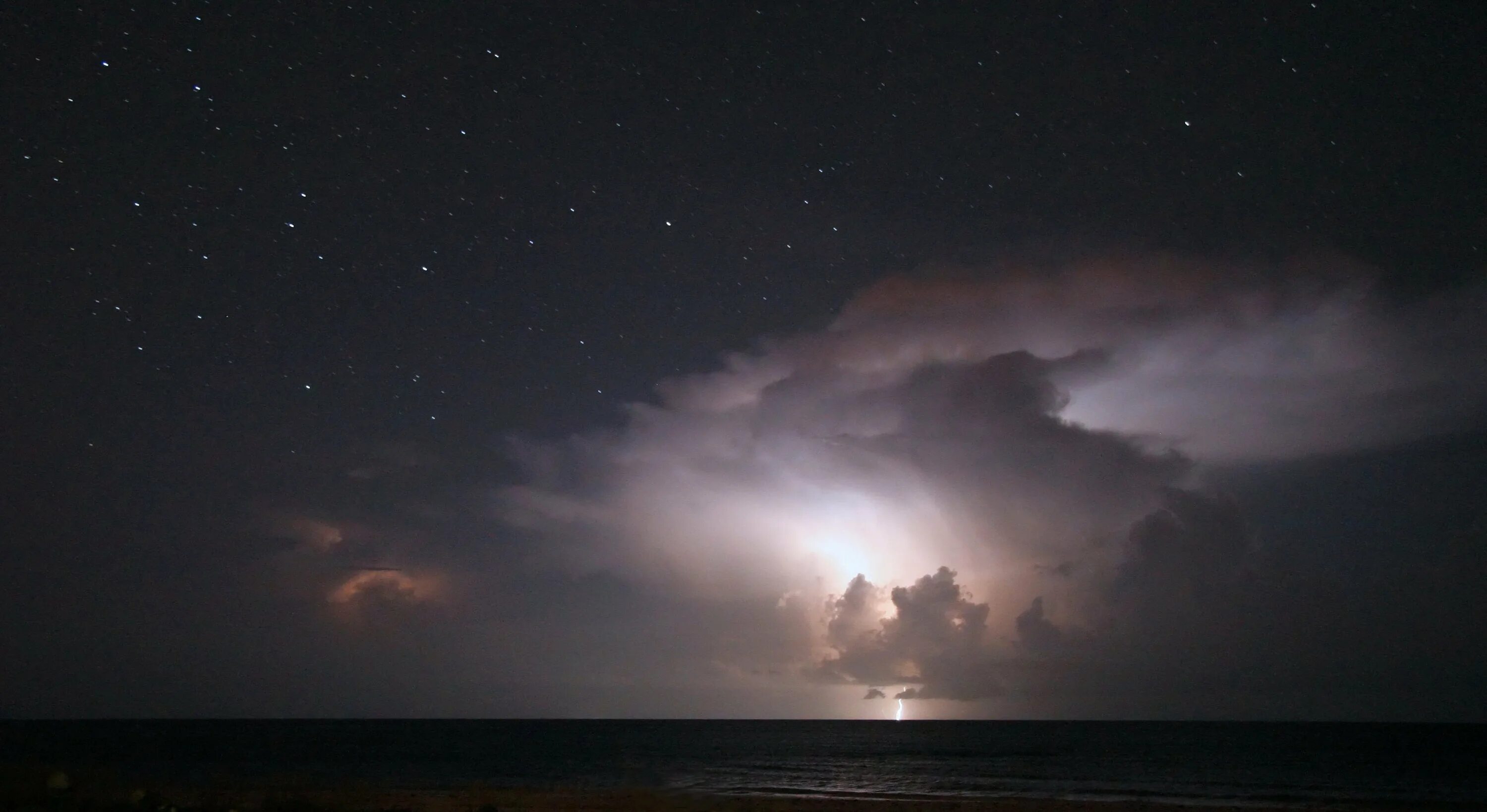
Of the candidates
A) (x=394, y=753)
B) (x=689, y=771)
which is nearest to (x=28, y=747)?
(x=394, y=753)

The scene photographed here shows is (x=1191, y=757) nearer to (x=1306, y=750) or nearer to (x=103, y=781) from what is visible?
(x=1306, y=750)

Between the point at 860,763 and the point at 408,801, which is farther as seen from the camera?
the point at 860,763

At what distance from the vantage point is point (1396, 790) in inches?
2293

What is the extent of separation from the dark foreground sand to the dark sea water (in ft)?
22.9

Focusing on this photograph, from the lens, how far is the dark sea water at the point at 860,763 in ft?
185

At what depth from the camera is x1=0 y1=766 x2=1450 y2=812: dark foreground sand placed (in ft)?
73.0

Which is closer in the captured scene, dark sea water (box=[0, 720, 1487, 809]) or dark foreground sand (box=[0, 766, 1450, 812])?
dark foreground sand (box=[0, 766, 1450, 812])

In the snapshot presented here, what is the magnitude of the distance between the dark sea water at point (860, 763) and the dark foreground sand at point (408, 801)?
6978 millimetres

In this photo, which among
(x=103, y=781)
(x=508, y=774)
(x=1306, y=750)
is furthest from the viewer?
(x=1306, y=750)

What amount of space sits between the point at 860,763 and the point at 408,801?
59.3 meters

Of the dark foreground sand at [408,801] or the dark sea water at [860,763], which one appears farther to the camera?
the dark sea water at [860,763]

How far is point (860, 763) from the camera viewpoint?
86.4 meters

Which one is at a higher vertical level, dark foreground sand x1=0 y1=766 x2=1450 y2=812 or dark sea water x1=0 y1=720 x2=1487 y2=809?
dark foreground sand x1=0 y1=766 x2=1450 y2=812

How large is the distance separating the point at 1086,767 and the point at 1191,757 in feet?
68.3
